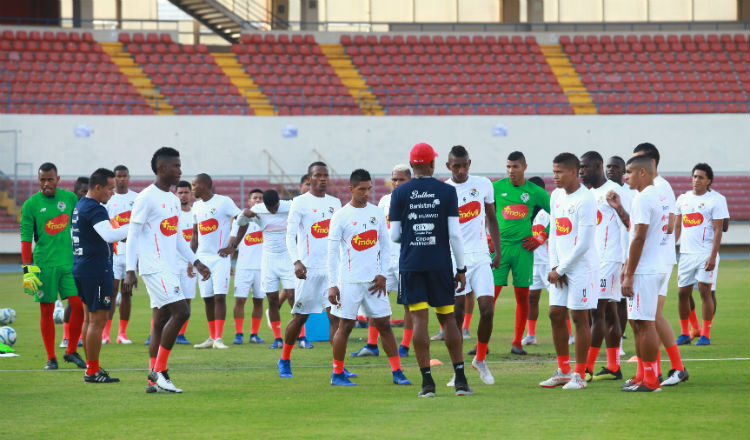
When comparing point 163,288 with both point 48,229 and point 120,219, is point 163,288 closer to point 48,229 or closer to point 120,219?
point 48,229

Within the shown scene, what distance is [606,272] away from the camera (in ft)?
30.5

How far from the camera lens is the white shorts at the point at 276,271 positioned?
41.9ft

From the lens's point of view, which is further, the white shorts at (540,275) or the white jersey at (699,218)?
the white shorts at (540,275)

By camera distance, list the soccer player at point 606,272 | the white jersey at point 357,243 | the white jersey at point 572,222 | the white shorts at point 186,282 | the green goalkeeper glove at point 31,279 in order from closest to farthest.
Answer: the white jersey at point 572,222 → the soccer player at point 606,272 → the white jersey at point 357,243 → the green goalkeeper glove at point 31,279 → the white shorts at point 186,282

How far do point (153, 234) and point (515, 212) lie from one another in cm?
495

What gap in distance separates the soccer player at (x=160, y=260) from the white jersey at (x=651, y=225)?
13.2 feet

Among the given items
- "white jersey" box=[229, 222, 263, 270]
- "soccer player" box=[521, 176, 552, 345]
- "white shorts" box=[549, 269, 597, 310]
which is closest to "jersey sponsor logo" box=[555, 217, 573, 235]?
"white shorts" box=[549, 269, 597, 310]

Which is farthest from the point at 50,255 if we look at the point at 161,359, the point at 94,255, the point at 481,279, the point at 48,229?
the point at 481,279

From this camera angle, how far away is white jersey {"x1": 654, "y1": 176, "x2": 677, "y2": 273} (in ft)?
28.0

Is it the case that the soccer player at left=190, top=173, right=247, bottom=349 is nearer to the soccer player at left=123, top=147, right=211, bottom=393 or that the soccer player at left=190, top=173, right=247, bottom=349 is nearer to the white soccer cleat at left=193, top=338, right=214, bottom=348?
the white soccer cleat at left=193, top=338, right=214, bottom=348

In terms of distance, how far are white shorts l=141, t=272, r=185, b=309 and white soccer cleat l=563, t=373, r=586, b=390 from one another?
3.79 meters

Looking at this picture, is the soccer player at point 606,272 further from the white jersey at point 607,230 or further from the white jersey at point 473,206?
the white jersey at point 473,206

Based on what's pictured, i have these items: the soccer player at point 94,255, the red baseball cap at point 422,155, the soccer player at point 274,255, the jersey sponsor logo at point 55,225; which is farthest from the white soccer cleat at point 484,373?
the jersey sponsor logo at point 55,225

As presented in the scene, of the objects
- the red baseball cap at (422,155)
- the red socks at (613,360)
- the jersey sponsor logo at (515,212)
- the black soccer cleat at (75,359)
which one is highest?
the red baseball cap at (422,155)
